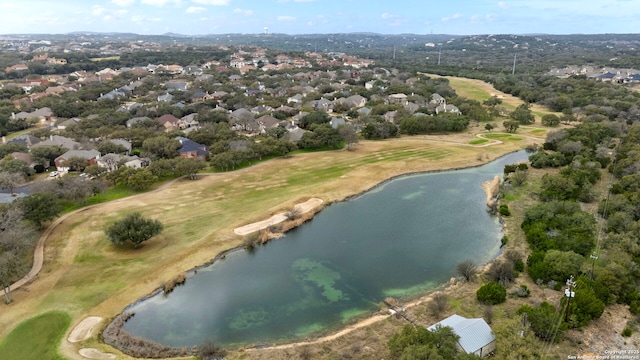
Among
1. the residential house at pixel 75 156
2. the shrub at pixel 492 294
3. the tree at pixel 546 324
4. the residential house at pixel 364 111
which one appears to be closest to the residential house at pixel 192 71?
the residential house at pixel 364 111

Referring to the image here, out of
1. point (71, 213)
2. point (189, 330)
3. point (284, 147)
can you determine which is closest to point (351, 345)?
point (189, 330)

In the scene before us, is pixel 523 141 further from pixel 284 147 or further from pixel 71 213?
pixel 71 213

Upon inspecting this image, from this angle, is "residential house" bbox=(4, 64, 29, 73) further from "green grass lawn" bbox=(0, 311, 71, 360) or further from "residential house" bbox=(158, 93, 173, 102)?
"green grass lawn" bbox=(0, 311, 71, 360)

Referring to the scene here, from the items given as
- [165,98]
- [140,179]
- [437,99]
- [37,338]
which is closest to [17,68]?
[165,98]

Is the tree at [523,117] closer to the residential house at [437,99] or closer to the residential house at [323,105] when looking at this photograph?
the residential house at [437,99]

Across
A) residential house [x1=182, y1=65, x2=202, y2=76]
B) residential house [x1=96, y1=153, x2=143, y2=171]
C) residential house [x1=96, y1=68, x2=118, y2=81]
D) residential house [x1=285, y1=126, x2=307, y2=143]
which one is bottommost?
residential house [x1=96, y1=153, x2=143, y2=171]

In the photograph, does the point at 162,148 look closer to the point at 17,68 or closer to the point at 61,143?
the point at 61,143

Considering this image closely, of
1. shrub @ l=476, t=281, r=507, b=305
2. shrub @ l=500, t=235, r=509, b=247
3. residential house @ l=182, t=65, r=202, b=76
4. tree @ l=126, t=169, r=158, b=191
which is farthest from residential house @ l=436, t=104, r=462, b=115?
residential house @ l=182, t=65, r=202, b=76
